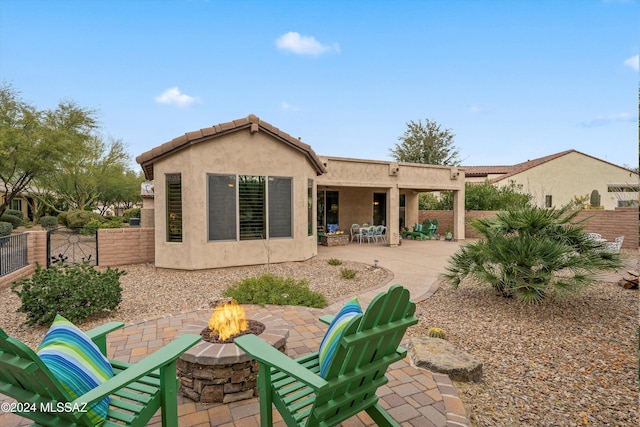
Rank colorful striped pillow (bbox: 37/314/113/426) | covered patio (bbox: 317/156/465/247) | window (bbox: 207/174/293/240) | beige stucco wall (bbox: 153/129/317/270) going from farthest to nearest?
covered patio (bbox: 317/156/465/247), window (bbox: 207/174/293/240), beige stucco wall (bbox: 153/129/317/270), colorful striped pillow (bbox: 37/314/113/426)

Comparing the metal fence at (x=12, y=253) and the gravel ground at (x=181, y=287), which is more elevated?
the metal fence at (x=12, y=253)

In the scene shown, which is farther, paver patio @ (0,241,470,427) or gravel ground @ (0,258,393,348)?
gravel ground @ (0,258,393,348)

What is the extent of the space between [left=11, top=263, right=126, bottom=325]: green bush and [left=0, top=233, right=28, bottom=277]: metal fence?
343cm

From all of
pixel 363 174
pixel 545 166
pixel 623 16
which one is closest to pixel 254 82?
pixel 363 174

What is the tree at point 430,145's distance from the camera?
38.5 m

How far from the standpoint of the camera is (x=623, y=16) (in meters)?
6.39

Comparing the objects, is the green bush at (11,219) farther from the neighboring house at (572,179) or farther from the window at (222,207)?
the neighboring house at (572,179)

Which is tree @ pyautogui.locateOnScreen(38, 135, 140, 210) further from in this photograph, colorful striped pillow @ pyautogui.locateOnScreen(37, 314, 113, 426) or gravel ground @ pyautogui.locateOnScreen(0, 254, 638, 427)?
colorful striped pillow @ pyautogui.locateOnScreen(37, 314, 113, 426)

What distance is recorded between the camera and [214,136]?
368 inches

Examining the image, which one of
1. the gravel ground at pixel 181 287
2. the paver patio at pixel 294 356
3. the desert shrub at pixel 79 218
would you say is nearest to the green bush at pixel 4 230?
the desert shrub at pixel 79 218

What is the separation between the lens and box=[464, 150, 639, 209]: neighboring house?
91.9 ft

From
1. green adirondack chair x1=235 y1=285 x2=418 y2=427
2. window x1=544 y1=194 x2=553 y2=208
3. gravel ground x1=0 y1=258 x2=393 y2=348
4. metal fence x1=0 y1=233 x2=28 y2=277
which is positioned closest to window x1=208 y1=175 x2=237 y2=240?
gravel ground x1=0 y1=258 x2=393 y2=348

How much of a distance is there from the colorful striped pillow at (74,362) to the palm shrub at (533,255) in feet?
18.3

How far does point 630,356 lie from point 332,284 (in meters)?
5.40
